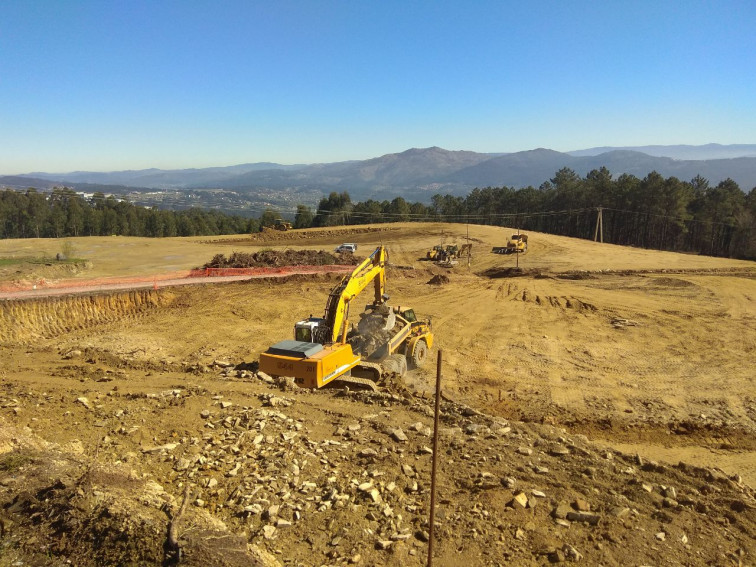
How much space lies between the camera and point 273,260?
110ft

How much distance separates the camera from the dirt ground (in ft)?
18.6

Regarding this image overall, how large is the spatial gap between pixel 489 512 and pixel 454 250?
35900 mm

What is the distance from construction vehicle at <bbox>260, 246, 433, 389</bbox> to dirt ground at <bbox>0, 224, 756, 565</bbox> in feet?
2.33

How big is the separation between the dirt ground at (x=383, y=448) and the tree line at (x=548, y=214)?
128ft

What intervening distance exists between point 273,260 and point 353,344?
20735 millimetres

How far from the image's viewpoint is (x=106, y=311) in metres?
22.1

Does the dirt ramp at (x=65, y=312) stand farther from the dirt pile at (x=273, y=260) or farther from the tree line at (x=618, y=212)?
the tree line at (x=618, y=212)

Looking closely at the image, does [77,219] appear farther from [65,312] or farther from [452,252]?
[65,312]

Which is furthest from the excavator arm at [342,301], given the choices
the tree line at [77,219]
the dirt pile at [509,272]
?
the tree line at [77,219]

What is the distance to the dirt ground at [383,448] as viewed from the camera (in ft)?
18.6

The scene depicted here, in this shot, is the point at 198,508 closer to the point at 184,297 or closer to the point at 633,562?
the point at 633,562

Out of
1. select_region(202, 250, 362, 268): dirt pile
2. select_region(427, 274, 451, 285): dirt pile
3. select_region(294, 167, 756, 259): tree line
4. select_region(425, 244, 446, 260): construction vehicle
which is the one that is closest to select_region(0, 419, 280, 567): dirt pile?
select_region(427, 274, 451, 285): dirt pile

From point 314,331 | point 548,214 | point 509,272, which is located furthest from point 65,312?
point 548,214

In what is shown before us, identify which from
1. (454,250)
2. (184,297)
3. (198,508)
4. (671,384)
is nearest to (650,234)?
(454,250)
